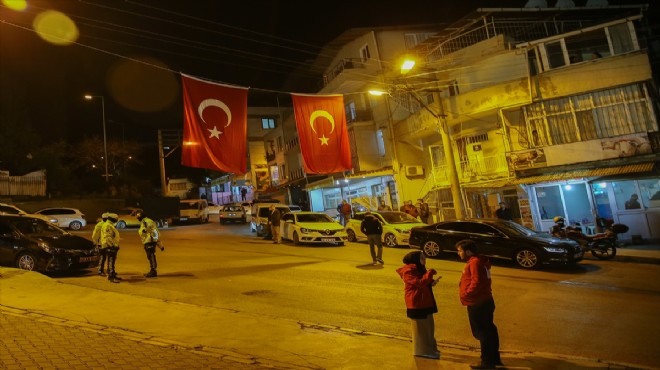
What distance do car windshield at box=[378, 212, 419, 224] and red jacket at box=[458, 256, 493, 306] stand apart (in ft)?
42.9

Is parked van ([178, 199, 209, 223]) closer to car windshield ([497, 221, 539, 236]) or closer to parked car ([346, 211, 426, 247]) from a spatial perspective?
parked car ([346, 211, 426, 247])

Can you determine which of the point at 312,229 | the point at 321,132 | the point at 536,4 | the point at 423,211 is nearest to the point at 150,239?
the point at 321,132

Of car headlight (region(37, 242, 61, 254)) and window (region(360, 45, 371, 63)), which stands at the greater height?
window (region(360, 45, 371, 63))

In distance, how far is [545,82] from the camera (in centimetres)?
1855

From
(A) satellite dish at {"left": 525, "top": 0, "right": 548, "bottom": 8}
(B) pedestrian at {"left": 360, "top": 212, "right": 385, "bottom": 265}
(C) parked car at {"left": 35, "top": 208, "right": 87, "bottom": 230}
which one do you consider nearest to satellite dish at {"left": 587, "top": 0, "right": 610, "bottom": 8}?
(A) satellite dish at {"left": 525, "top": 0, "right": 548, "bottom": 8}

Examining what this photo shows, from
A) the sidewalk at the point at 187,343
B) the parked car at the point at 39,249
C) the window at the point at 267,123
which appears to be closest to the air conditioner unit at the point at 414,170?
the parked car at the point at 39,249

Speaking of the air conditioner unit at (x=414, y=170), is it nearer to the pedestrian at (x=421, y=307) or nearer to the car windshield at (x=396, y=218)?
the car windshield at (x=396, y=218)

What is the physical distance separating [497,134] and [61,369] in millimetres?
20170

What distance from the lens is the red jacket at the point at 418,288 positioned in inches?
219

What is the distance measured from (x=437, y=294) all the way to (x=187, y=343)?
5.65m

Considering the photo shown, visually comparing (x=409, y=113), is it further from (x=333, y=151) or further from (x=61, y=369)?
(x=61, y=369)

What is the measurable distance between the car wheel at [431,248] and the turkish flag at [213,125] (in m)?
7.18

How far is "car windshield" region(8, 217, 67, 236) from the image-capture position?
11930mm

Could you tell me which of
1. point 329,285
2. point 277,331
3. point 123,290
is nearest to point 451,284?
point 329,285
